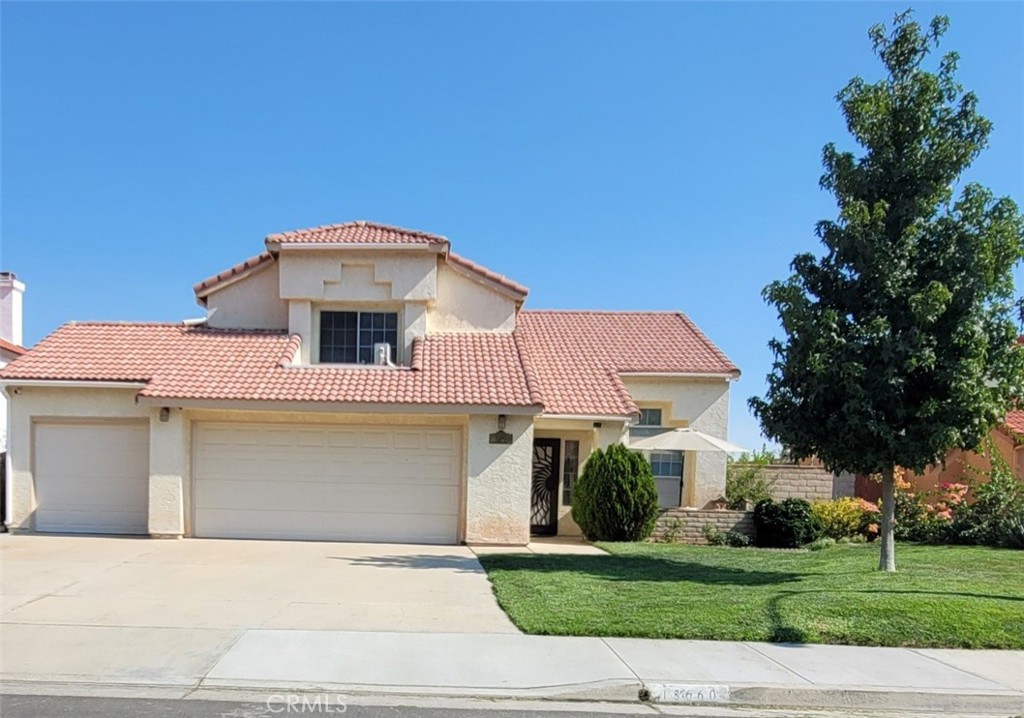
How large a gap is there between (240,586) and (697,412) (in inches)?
452

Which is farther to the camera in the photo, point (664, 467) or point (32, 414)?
point (664, 467)

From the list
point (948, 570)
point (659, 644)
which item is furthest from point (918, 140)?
point (659, 644)

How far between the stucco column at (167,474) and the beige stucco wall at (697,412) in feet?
32.5

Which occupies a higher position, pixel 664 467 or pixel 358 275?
pixel 358 275

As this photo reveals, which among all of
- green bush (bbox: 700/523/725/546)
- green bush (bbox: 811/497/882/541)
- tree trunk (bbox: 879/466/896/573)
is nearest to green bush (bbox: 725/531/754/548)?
green bush (bbox: 700/523/725/546)

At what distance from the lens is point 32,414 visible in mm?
12891

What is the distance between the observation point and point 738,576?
9719 millimetres

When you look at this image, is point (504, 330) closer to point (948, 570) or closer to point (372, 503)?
point (372, 503)

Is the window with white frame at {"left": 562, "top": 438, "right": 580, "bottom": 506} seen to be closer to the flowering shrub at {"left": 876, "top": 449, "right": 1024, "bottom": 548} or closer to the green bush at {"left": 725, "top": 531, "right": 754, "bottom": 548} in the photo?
the green bush at {"left": 725, "top": 531, "right": 754, "bottom": 548}

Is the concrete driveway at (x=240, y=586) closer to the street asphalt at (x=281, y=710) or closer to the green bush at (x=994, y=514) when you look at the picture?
the street asphalt at (x=281, y=710)

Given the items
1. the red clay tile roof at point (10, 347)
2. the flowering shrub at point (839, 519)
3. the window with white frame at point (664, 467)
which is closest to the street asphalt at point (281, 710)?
the flowering shrub at point (839, 519)

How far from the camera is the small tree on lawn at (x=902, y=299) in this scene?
889 cm

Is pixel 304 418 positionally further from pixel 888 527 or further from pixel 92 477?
pixel 888 527

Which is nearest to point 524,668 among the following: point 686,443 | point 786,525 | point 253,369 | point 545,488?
point 253,369
